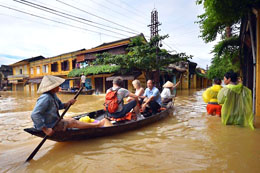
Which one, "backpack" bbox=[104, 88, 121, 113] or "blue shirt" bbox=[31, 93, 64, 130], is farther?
"backpack" bbox=[104, 88, 121, 113]

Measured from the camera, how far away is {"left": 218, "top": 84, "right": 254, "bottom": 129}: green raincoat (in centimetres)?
420

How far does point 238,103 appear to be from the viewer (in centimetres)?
430

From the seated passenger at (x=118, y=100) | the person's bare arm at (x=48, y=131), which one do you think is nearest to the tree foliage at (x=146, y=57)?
the seated passenger at (x=118, y=100)

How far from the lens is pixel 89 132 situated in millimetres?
3600

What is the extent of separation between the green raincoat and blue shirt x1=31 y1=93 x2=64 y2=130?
414 centimetres

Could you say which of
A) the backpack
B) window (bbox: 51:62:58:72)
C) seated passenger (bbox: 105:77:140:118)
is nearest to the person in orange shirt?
seated passenger (bbox: 105:77:140:118)

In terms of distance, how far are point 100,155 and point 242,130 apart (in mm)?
3747

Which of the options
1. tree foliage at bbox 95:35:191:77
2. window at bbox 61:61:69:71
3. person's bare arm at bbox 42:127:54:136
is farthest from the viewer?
window at bbox 61:61:69:71

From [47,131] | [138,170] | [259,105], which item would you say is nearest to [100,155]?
[138,170]

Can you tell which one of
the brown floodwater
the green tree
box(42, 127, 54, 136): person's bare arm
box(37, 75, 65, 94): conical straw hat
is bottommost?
the brown floodwater

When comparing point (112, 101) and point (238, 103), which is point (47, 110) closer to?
point (112, 101)

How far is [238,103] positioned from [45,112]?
4.65 metres

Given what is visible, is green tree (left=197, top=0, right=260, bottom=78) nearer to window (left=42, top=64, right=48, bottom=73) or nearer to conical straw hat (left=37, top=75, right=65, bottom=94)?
conical straw hat (left=37, top=75, right=65, bottom=94)

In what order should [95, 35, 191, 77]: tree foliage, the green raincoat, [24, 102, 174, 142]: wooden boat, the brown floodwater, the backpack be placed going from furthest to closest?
[95, 35, 191, 77]: tree foliage
the green raincoat
the backpack
[24, 102, 174, 142]: wooden boat
the brown floodwater
